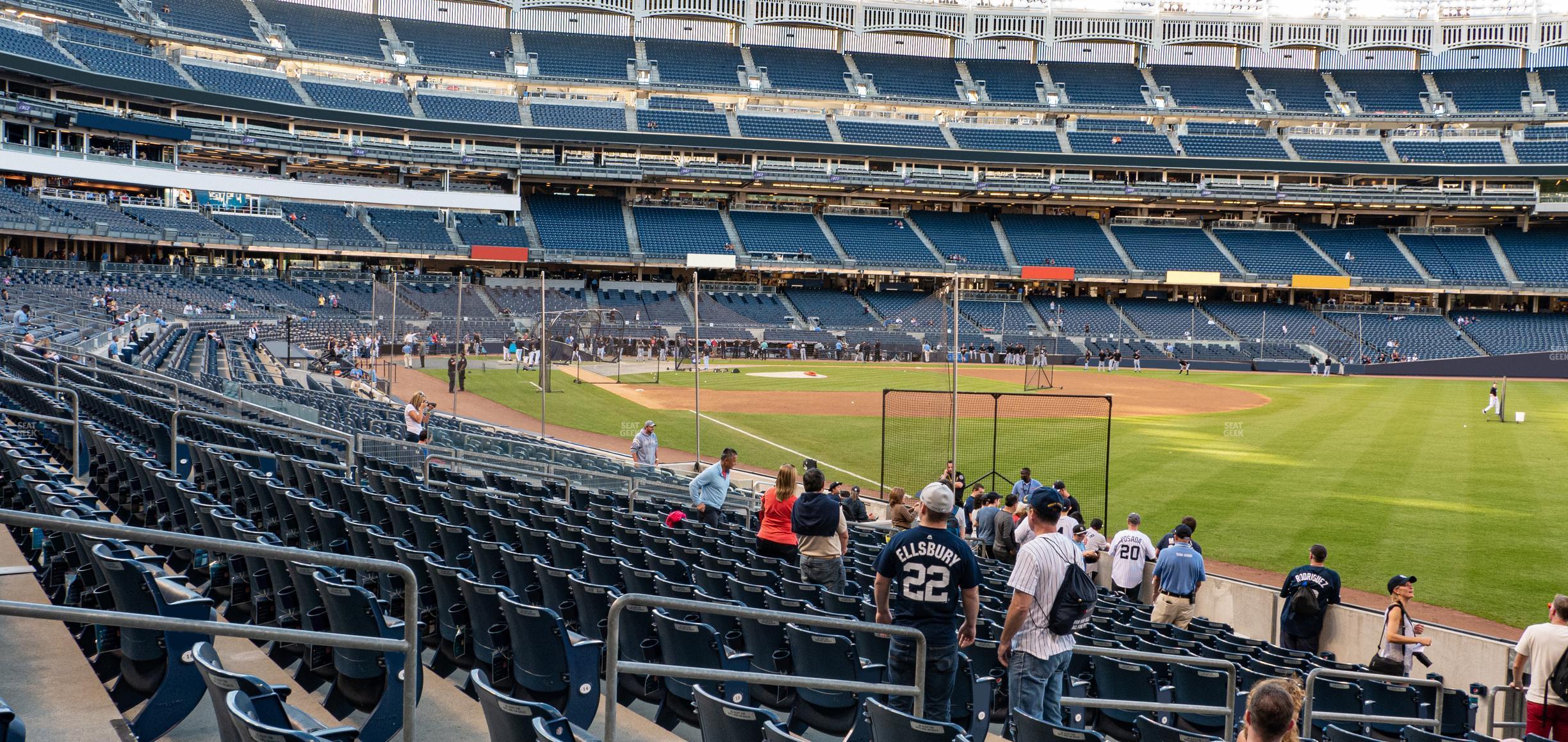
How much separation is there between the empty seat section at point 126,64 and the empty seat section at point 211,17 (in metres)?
3.98

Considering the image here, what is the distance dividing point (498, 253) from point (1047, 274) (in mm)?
37511

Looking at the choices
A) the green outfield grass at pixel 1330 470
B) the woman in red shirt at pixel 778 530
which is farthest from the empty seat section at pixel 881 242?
the woman in red shirt at pixel 778 530

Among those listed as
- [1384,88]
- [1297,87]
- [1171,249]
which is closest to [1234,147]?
[1171,249]

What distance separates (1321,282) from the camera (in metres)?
73.7

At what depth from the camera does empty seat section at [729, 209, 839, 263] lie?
7544 centimetres

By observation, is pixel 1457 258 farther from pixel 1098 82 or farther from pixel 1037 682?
pixel 1037 682

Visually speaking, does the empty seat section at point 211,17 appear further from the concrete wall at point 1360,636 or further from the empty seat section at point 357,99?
the concrete wall at point 1360,636

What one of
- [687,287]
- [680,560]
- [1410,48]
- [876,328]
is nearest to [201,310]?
[687,287]

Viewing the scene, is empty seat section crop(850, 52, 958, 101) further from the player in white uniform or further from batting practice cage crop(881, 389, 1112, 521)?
the player in white uniform

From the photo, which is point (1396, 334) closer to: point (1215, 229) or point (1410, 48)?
point (1215, 229)

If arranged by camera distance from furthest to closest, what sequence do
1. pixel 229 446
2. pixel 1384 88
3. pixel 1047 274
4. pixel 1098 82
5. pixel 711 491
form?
pixel 1098 82, pixel 1384 88, pixel 1047 274, pixel 711 491, pixel 229 446

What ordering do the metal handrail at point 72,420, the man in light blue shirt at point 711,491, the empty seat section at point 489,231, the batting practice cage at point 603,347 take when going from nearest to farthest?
the metal handrail at point 72,420, the man in light blue shirt at point 711,491, the batting practice cage at point 603,347, the empty seat section at point 489,231

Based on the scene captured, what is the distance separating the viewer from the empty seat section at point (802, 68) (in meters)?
81.4

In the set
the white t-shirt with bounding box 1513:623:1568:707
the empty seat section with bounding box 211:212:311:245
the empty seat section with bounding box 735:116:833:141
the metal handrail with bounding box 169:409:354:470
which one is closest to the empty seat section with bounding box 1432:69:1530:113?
the empty seat section with bounding box 735:116:833:141
